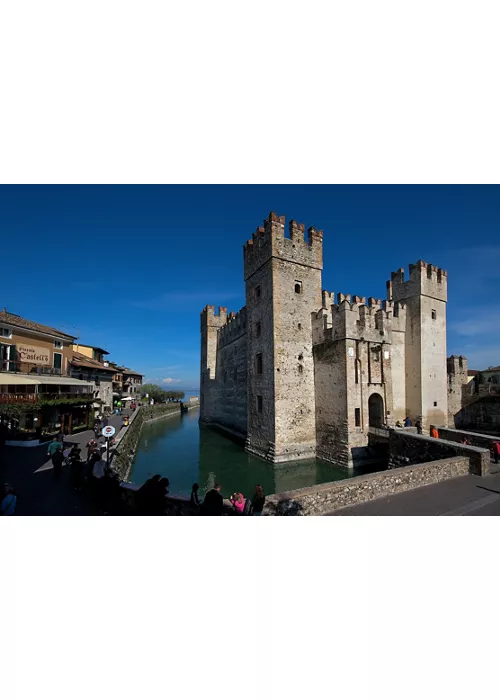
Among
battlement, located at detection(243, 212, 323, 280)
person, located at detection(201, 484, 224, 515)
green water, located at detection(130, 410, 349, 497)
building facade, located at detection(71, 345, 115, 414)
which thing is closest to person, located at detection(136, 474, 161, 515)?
person, located at detection(201, 484, 224, 515)

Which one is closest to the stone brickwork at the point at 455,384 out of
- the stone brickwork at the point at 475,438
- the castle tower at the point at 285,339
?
the stone brickwork at the point at 475,438

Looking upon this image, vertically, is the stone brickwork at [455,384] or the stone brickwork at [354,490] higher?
the stone brickwork at [455,384]

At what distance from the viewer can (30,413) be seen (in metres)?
14.7

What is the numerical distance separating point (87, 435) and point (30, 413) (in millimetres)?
3598

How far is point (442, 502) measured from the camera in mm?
6254

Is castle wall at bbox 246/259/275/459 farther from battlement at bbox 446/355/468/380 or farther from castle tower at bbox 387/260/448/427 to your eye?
battlement at bbox 446/355/468/380

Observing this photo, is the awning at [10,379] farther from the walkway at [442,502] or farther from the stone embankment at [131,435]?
the walkway at [442,502]

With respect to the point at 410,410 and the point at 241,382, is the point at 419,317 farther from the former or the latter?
the point at 241,382

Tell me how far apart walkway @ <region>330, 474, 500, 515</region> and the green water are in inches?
252

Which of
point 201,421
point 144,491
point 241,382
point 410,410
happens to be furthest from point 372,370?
point 201,421

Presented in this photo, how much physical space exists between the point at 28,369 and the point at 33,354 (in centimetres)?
88

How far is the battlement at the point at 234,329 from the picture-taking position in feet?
78.1

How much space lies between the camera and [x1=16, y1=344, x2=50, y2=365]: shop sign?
46.0 feet

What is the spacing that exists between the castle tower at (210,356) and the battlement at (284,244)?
596 inches
